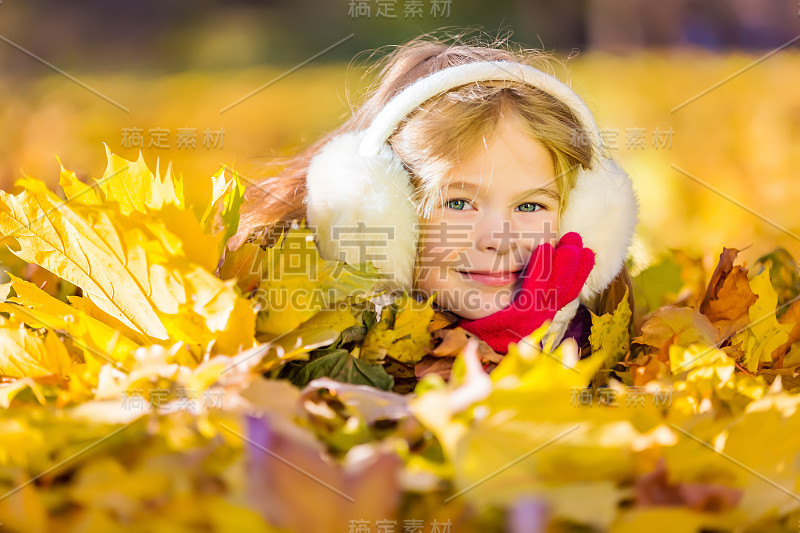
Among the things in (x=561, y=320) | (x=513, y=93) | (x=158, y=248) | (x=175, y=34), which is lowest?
(x=561, y=320)

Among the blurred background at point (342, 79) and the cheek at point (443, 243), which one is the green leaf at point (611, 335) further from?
the blurred background at point (342, 79)

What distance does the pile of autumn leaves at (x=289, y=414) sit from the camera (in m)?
0.39

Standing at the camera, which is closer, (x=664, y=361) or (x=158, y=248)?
(x=158, y=248)

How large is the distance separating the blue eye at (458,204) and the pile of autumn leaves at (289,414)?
13 cm

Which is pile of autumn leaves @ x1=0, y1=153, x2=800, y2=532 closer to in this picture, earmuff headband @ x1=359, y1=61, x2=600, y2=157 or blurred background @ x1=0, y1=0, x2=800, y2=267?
A: earmuff headband @ x1=359, y1=61, x2=600, y2=157

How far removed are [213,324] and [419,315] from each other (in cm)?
19

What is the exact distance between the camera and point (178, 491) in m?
0.39

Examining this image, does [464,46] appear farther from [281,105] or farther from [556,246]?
[281,105]

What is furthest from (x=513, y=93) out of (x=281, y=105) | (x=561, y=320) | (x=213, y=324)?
(x=281, y=105)

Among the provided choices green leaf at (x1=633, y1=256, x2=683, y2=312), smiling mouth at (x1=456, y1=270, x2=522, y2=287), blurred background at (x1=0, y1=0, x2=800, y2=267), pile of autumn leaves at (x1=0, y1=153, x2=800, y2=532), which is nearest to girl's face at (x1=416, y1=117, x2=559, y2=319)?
smiling mouth at (x1=456, y1=270, x2=522, y2=287)

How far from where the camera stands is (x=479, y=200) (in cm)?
70

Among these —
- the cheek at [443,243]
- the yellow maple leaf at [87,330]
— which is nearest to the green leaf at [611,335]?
the cheek at [443,243]

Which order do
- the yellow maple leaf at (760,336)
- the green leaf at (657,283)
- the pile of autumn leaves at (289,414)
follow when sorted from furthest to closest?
1. the green leaf at (657,283)
2. the yellow maple leaf at (760,336)
3. the pile of autumn leaves at (289,414)

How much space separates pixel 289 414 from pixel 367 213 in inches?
11.1
